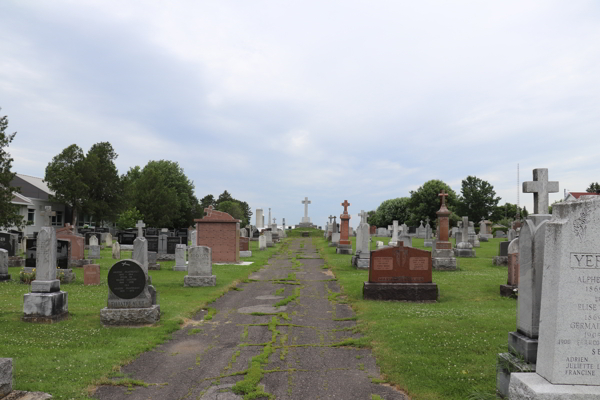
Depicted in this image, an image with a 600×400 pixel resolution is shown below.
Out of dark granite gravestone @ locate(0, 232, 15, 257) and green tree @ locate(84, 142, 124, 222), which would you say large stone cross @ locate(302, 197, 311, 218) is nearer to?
green tree @ locate(84, 142, 124, 222)

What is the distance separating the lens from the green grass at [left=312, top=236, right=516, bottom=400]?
5410 millimetres

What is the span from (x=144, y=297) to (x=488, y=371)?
676 cm

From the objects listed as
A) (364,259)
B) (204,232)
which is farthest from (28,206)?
(364,259)

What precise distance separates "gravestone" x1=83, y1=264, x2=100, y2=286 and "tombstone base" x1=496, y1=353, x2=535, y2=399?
13.1 metres

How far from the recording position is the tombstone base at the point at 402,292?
37.4 feet

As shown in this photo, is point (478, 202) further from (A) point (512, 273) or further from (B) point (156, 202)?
(A) point (512, 273)

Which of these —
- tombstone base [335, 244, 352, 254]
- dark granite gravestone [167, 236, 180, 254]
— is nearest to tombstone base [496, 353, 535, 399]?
dark granite gravestone [167, 236, 180, 254]

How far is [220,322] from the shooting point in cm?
924

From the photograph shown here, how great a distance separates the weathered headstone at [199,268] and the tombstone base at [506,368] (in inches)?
414

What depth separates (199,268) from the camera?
45.7 feet

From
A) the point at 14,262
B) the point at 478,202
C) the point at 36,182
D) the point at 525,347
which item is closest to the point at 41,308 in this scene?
the point at 525,347

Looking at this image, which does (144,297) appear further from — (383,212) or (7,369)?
(383,212)

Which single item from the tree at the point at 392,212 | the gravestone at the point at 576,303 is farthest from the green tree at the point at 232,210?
the gravestone at the point at 576,303

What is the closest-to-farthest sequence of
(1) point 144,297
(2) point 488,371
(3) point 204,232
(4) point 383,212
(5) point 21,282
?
(2) point 488,371
(1) point 144,297
(5) point 21,282
(3) point 204,232
(4) point 383,212
